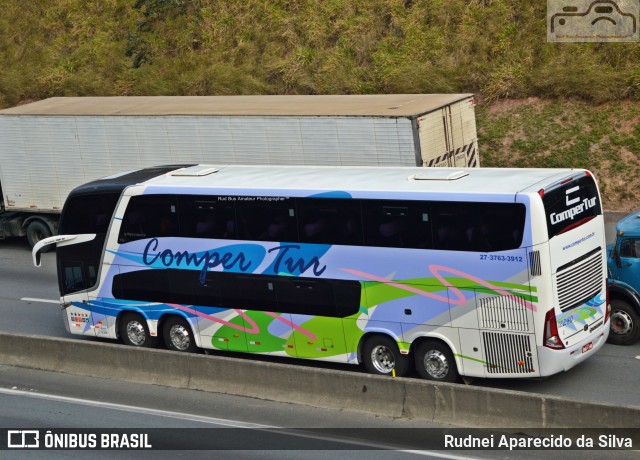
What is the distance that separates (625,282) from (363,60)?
745 inches

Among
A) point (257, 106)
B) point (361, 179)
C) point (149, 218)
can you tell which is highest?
point (257, 106)

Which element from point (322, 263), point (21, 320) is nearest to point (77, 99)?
point (21, 320)

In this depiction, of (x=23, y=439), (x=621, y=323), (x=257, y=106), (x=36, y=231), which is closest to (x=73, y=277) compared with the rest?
(x=23, y=439)

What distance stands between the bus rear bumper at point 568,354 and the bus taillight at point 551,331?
0.28ft

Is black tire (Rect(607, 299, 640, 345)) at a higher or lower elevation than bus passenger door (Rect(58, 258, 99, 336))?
lower

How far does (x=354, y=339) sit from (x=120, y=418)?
152 inches

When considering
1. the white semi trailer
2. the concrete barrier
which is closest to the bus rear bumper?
the concrete barrier

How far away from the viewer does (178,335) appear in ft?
61.3

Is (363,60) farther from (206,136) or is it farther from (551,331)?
(551,331)

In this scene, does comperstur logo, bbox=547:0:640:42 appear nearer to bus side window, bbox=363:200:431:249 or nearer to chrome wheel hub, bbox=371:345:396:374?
bus side window, bbox=363:200:431:249

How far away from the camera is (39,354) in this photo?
18156 millimetres

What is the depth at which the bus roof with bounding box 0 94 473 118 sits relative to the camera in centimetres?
2306

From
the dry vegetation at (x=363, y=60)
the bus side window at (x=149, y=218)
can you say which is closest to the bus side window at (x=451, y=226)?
the bus side window at (x=149, y=218)

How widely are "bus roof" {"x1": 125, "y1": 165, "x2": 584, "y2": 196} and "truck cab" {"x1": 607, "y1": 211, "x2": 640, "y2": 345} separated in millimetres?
2063
